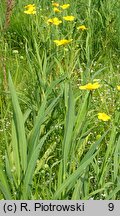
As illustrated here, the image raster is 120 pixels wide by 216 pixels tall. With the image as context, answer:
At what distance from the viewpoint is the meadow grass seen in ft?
6.07

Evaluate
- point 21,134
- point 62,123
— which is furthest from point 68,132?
point 62,123

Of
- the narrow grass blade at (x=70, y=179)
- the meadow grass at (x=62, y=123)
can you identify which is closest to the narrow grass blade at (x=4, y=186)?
the meadow grass at (x=62, y=123)

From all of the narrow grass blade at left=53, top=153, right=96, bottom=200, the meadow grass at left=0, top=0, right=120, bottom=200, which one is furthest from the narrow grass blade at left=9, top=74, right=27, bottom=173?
the narrow grass blade at left=53, top=153, right=96, bottom=200

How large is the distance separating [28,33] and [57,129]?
163cm

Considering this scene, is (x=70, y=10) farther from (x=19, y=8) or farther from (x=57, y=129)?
(x=57, y=129)

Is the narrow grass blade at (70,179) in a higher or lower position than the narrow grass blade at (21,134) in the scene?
lower

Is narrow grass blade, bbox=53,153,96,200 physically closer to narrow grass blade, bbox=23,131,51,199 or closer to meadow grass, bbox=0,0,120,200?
meadow grass, bbox=0,0,120,200

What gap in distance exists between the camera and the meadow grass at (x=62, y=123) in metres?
1.85

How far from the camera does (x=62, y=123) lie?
225cm

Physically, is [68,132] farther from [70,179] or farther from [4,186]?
[4,186]

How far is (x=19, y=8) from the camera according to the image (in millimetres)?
4398

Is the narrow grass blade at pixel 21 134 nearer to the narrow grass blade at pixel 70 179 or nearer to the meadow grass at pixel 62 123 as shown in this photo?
the meadow grass at pixel 62 123

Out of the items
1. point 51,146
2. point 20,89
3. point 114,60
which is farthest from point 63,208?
point 114,60

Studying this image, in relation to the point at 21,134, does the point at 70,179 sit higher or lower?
lower
